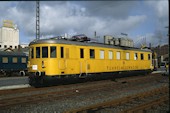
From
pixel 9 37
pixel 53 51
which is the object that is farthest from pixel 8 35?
pixel 53 51

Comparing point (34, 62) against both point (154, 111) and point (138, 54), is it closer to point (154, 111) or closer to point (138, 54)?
point (154, 111)

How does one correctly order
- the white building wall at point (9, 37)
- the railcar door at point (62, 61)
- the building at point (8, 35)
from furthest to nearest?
1. the white building wall at point (9, 37)
2. the building at point (8, 35)
3. the railcar door at point (62, 61)

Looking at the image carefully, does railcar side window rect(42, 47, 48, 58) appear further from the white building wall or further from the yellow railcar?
the white building wall

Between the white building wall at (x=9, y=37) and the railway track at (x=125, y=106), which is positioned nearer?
the railway track at (x=125, y=106)

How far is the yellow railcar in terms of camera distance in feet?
53.0

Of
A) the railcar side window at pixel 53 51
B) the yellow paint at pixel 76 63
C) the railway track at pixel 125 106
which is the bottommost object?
the railway track at pixel 125 106

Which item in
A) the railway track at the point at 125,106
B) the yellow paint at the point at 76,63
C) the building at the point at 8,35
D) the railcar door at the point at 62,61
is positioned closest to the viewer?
the railway track at the point at 125,106

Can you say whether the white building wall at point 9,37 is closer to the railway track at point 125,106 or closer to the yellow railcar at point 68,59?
the yellow railcar at point 68,59

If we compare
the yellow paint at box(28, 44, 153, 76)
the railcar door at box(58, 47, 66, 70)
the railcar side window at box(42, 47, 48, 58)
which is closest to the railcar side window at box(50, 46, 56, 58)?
the yellow paint at box(28, 44, 153, 76)

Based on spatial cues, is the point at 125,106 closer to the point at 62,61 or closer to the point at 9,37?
the point at 62,61

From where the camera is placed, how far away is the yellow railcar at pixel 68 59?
53.0ft

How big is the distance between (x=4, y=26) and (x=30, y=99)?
75781mm

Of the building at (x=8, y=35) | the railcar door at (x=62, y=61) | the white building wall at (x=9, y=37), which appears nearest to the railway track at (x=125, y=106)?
the railcar door at (x=62, y=61)

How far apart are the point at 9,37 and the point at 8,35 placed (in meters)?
1.55
